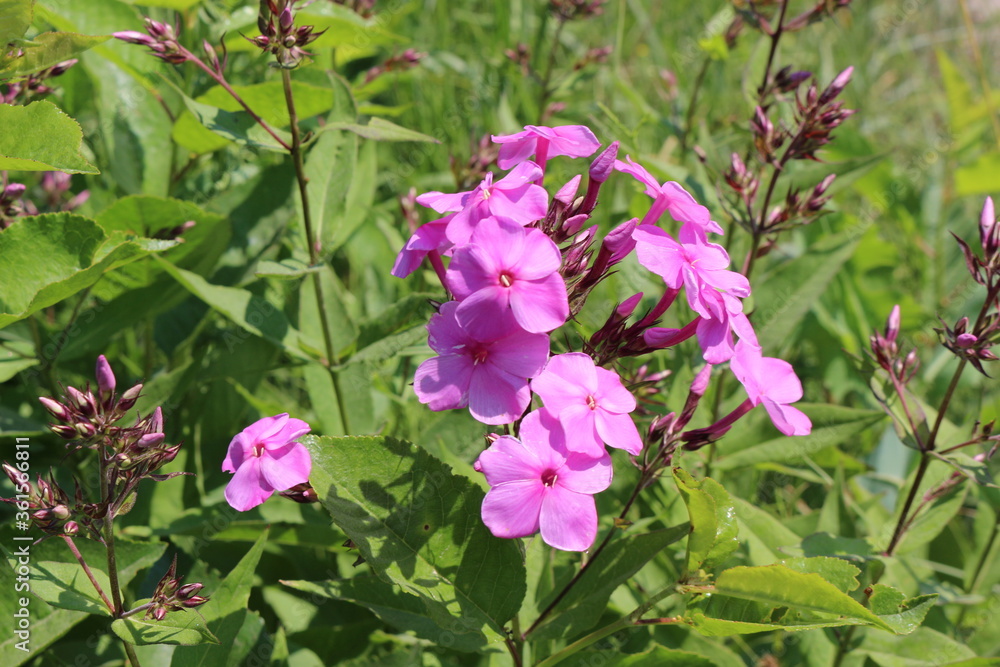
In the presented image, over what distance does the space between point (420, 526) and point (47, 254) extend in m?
1.30

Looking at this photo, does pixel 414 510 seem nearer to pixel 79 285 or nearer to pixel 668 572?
pixel 79 285

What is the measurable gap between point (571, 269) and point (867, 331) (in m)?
2.82

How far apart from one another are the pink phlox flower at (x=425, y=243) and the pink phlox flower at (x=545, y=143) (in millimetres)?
227

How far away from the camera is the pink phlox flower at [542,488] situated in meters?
1.48

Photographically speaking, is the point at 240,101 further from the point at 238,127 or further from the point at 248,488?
the point at 248,488

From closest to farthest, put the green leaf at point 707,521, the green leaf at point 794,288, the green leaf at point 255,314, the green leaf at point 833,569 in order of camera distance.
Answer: the green leaf at point 707,521 < the green leaf at point 833,569 < the green leaf at point 255,314 < the green leaf at point 794,288

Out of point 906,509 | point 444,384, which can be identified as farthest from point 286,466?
point 906,509

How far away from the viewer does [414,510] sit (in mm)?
1736

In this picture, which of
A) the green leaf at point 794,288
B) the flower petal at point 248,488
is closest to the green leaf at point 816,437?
the green leaf at point 794,288

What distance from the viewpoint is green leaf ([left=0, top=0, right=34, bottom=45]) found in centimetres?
180

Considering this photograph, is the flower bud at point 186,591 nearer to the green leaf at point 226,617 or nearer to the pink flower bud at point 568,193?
the green leaf at point 226,617

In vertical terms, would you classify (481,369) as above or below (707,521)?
above

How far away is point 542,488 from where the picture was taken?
1509mm

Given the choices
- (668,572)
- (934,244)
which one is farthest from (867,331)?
(668,572)
